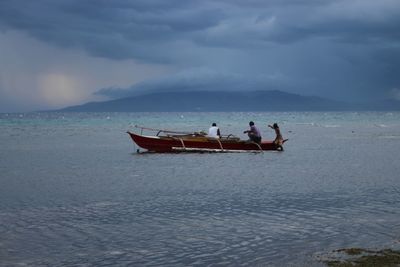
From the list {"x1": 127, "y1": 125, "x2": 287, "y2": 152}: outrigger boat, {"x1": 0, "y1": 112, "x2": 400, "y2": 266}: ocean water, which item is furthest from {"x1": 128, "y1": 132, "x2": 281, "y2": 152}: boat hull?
{"x1": 0, "y1": 112, "x2": 400, "y2": 266}: ocean water

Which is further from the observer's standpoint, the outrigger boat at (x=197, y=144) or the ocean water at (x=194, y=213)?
the outrigger boat at (x=197, y=144)

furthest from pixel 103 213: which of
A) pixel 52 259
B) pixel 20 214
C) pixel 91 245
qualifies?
pixel 52 259

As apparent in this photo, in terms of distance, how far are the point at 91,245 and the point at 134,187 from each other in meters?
9.67

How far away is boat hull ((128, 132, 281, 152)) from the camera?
38469 millimetres

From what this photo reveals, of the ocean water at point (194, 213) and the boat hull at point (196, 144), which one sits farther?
the boat hull at point (196, 144)

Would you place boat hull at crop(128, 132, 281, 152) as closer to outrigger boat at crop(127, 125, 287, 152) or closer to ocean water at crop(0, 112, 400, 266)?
outrigger boat at crop(127, 125, 287, 152)

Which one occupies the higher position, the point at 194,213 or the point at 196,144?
the point at 196,144

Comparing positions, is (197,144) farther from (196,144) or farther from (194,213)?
(194,213)

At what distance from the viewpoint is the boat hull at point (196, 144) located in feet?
126

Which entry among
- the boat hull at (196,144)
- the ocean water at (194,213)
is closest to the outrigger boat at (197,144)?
the boat hull at (196,144)

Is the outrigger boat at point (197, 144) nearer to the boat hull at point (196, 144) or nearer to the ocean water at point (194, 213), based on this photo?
the boat hull at point (196, 144)

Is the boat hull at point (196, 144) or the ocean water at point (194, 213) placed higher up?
the boat hull at point (196, 144)

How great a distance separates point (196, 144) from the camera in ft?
127

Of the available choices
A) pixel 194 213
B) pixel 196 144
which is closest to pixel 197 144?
pixel 196 144
